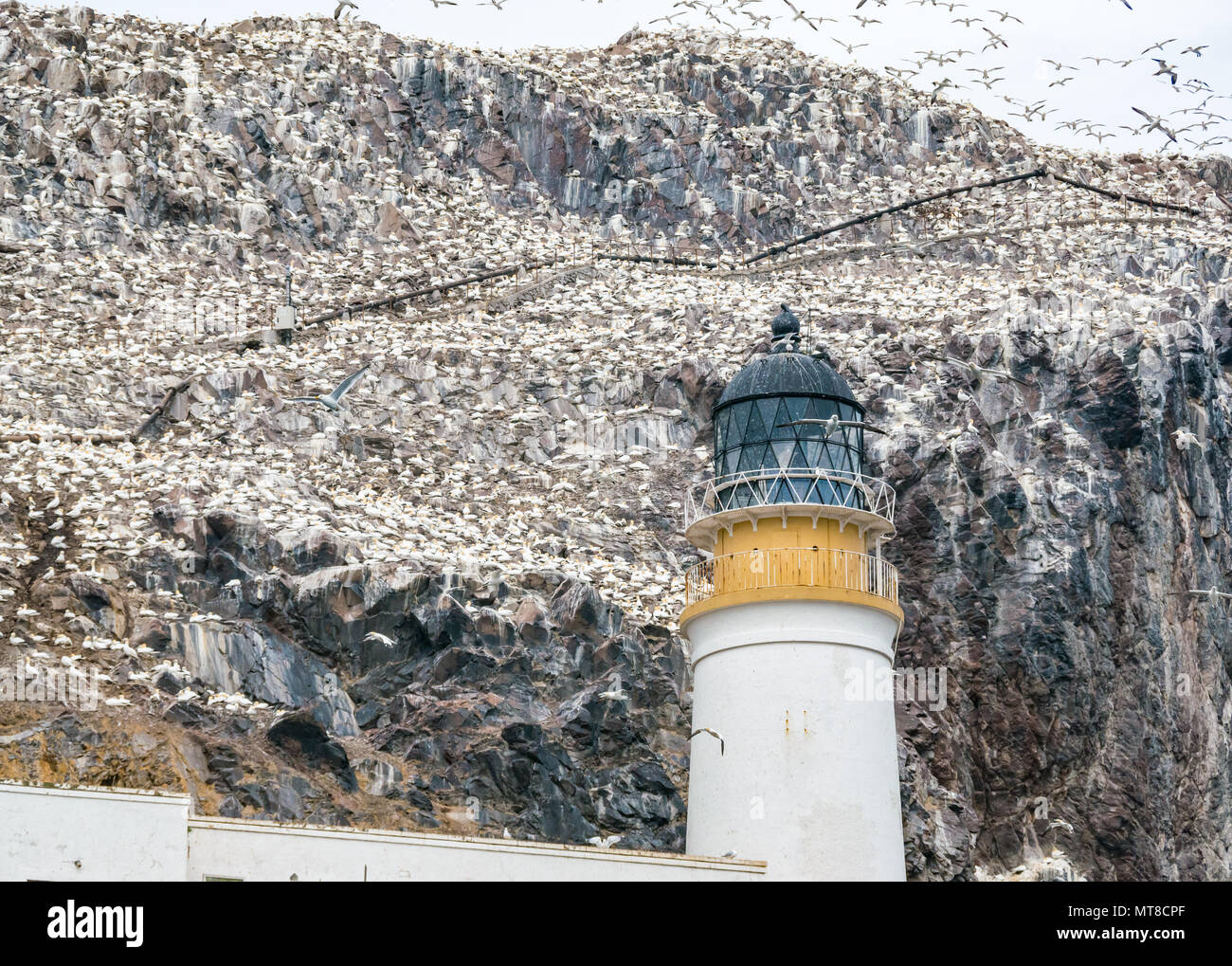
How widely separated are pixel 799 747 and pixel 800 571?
223 centimetres

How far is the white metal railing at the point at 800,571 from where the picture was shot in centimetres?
2459

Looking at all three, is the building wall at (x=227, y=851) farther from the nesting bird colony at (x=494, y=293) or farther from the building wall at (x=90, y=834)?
the nesting bird colony at (x=494, y=293)

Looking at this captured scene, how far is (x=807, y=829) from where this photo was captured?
23.5 metres

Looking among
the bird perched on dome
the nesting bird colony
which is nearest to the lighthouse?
the bird perched on dome

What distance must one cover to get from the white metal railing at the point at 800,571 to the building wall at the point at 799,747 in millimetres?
283

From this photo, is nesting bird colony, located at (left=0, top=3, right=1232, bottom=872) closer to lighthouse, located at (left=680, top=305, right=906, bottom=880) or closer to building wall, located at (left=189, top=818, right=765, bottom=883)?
lighthouse, located at (left=680, top=305, right=906, bottom=880)

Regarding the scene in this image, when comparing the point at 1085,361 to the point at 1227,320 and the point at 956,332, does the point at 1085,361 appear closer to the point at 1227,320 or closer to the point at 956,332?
the point at 956,332

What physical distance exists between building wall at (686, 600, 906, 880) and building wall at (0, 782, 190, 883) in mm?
7070

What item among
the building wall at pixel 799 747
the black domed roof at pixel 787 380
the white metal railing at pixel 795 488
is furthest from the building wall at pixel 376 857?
the black domed roof at pixel 787 380

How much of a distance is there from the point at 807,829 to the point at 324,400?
21531 mm

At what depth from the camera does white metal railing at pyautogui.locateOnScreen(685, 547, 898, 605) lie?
24594 mm

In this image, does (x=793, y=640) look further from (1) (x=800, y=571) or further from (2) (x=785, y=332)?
(2) (x=785, y=332)

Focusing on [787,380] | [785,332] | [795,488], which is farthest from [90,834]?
[785,332]

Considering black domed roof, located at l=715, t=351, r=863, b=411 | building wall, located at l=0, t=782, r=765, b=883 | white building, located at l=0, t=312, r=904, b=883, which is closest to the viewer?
building wall, located at l=0, t=782, r=765, b=883
